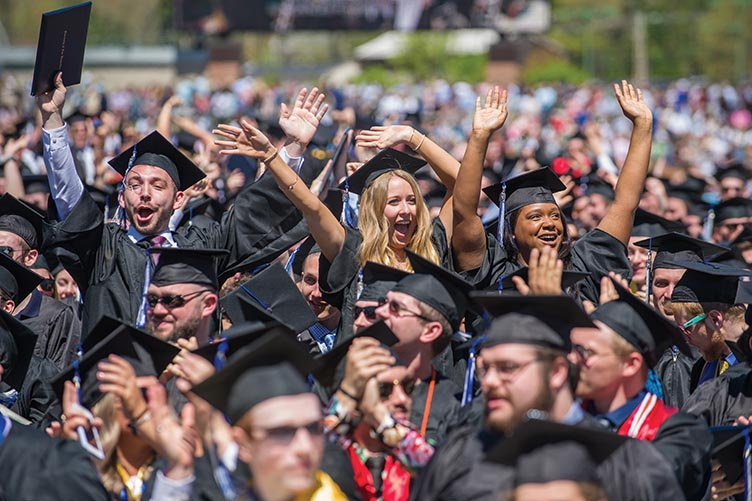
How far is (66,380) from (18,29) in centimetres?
7449

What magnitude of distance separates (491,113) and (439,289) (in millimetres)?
1521

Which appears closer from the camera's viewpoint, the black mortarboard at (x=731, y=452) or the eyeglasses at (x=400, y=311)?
the black mortarboard at (x=731, y=452)

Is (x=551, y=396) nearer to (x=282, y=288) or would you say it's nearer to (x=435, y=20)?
(x=282, y=288)

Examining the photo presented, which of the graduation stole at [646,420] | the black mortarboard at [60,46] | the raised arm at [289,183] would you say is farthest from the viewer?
the black mortarboard at [60,46]

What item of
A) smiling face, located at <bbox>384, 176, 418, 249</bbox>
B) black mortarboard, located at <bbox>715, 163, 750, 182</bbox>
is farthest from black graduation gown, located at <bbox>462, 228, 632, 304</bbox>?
black mortarboard, located at <bbox>715, 163, 750, 182</bbox>

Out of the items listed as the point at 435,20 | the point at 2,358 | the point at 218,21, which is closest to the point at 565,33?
the point at 435,20

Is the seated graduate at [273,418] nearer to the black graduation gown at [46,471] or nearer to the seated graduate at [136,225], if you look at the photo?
the black graduation gown at [46,471]

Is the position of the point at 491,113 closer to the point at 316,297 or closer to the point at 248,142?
the point at 248,142

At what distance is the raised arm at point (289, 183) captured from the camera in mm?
5980

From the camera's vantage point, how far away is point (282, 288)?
6.44m

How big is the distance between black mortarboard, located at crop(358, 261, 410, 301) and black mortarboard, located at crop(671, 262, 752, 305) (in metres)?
1.93

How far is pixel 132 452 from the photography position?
185 inches

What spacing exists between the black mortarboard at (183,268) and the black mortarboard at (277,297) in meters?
0.34

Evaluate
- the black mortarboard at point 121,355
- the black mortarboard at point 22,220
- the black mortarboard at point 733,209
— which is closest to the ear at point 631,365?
the black mortarboard at point 121,355
